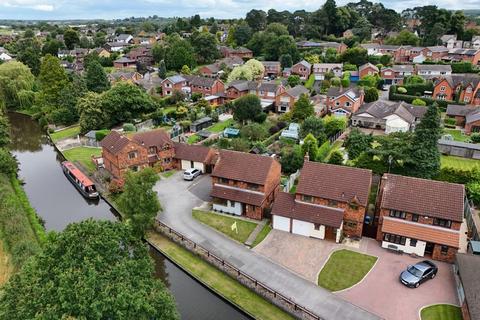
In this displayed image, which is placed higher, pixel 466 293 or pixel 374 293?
pixel 466 293

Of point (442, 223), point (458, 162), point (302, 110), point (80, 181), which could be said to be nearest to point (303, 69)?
point (302, 110)

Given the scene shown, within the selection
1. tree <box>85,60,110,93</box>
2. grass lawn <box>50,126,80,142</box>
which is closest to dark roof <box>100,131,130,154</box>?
grass lawn <box>50,126,80,142</box>

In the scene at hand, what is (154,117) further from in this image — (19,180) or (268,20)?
(268,20)

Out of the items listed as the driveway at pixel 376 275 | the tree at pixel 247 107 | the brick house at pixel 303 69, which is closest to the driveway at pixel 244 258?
the driveway at pixel 376 275

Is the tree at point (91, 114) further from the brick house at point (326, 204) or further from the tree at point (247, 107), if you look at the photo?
the brick house at point (326, 204)

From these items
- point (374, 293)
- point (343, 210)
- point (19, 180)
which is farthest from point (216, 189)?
point (19, 180)

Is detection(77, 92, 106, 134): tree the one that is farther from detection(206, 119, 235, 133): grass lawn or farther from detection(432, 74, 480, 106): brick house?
detection(432, 74, 480, 106): brick house

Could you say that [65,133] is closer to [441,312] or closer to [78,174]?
[78,174]

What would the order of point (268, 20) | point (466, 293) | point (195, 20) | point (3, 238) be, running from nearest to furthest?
point (466, 293) < point (3, 238) < point (268, 20) < point (195, 20)
